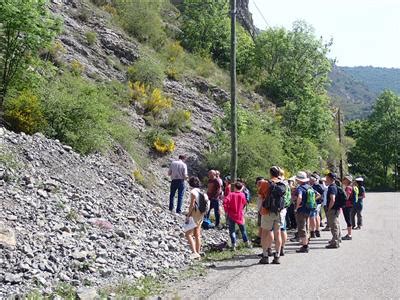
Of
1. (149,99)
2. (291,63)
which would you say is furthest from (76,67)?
(291,63)

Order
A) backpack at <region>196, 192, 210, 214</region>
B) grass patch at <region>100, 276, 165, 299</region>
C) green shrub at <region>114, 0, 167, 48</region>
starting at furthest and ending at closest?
1. green shrub at <region>114, 0, 167, 48</region>
2. backpack at <region>196, 192, 210, 214</region>
3. grass patch at <region>100, 276, 165, 299</region>

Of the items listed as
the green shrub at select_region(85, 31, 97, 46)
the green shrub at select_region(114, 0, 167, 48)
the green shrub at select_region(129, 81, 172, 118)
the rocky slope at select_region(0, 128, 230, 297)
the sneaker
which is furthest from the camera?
the green shrub at select_region(114, 0, 167, 48)

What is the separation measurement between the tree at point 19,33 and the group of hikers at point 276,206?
211 inches

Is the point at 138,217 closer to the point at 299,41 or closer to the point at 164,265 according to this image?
the point at 164,265

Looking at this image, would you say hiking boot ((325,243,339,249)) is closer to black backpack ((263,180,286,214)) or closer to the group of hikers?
the group of hikers

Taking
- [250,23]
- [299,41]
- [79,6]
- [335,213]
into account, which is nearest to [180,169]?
[335,213]

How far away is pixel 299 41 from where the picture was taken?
40.2m

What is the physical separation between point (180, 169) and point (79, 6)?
16.8 meters

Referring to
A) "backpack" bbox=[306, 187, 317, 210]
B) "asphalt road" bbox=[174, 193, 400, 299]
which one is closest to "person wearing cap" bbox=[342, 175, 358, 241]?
"asphalt road" bbox=[174, 193, 400, 299]

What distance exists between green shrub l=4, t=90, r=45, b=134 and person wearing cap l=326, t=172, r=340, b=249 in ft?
26.3

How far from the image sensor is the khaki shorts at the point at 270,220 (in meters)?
10.0

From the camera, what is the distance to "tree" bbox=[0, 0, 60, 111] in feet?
43.5

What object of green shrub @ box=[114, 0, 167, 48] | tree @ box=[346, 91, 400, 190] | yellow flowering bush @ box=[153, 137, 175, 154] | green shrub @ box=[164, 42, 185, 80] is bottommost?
tree @ box=[346, 91, 400, 190]

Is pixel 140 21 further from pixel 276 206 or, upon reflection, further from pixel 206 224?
pixel 276 206
